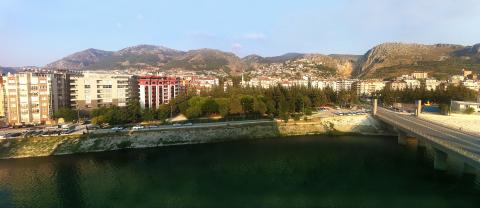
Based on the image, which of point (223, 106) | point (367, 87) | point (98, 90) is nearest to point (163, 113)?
point (223, 106)

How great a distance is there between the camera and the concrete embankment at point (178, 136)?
26.4 m

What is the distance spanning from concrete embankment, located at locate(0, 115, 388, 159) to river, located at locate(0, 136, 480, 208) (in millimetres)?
1483

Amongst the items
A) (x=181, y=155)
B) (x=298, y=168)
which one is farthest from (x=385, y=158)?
(x=181, y=155)

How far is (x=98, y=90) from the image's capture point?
42094mm

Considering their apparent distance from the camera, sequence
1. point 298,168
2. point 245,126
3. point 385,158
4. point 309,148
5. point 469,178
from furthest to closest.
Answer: point 245,126 < point 309,148 < point 385,158 < point 298,168 < point 469,178

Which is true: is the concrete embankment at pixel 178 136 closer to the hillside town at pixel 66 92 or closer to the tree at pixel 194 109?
the tree at pixel 194 109

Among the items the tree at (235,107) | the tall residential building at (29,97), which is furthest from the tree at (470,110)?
the tall residential building at (29,97)

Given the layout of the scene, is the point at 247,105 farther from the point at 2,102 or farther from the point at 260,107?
the point at 2,102

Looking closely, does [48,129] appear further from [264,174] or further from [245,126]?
[264,174]

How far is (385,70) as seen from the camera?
11925 centimetres

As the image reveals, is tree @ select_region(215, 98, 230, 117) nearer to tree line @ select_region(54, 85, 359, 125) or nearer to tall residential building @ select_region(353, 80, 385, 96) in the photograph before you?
tree line @ select_region(54, 85, 359, 125)

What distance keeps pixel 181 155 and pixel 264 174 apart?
8308 mm

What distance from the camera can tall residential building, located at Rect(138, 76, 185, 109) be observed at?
44.2m

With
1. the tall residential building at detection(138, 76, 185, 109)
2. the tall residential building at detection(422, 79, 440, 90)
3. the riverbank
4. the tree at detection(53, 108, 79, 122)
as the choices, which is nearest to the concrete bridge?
the riverbank
